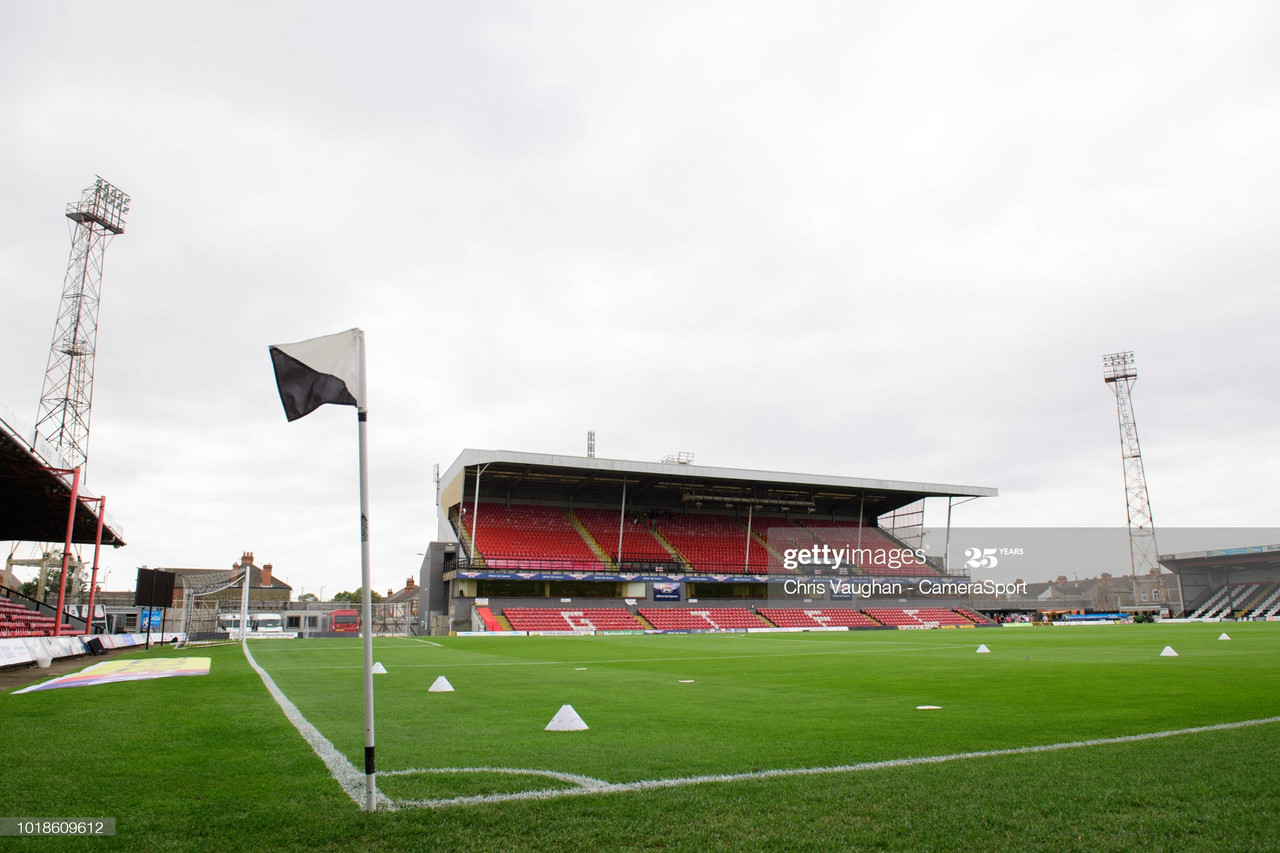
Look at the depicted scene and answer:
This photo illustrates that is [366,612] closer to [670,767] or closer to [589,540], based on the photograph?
[670,767]

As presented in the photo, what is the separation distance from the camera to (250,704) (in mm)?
9961

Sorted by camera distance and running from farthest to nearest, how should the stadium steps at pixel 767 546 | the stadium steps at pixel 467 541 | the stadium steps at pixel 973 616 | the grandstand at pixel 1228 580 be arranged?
the grandstand at pixel 1228 580 → the stadium steps at pixel 767 546 → the stadium steps at pixel 973 616 → the stadium steps at pixel 467 541

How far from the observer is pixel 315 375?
5.11 meters

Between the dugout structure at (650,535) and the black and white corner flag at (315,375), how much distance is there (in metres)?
42.3

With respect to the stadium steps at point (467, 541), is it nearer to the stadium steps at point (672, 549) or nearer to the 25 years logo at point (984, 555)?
the stadium steps at point (672, 549)

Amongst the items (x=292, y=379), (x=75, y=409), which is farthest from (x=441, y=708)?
(x=75, y=409)

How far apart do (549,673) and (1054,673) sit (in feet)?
32.4

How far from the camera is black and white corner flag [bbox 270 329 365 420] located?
5.08 meters

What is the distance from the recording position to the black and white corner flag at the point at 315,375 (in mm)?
5078

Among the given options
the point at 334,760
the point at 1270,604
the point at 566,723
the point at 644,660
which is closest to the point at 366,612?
the point at 334,760

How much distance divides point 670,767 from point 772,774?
2.54ft

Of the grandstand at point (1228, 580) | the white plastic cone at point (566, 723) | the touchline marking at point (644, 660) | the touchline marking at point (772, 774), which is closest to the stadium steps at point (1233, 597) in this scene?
the grandstand at point (1228, 580)

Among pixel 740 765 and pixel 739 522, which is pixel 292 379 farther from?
pixel 739 522

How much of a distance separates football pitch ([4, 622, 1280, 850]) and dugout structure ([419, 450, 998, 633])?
3822 centimetres
